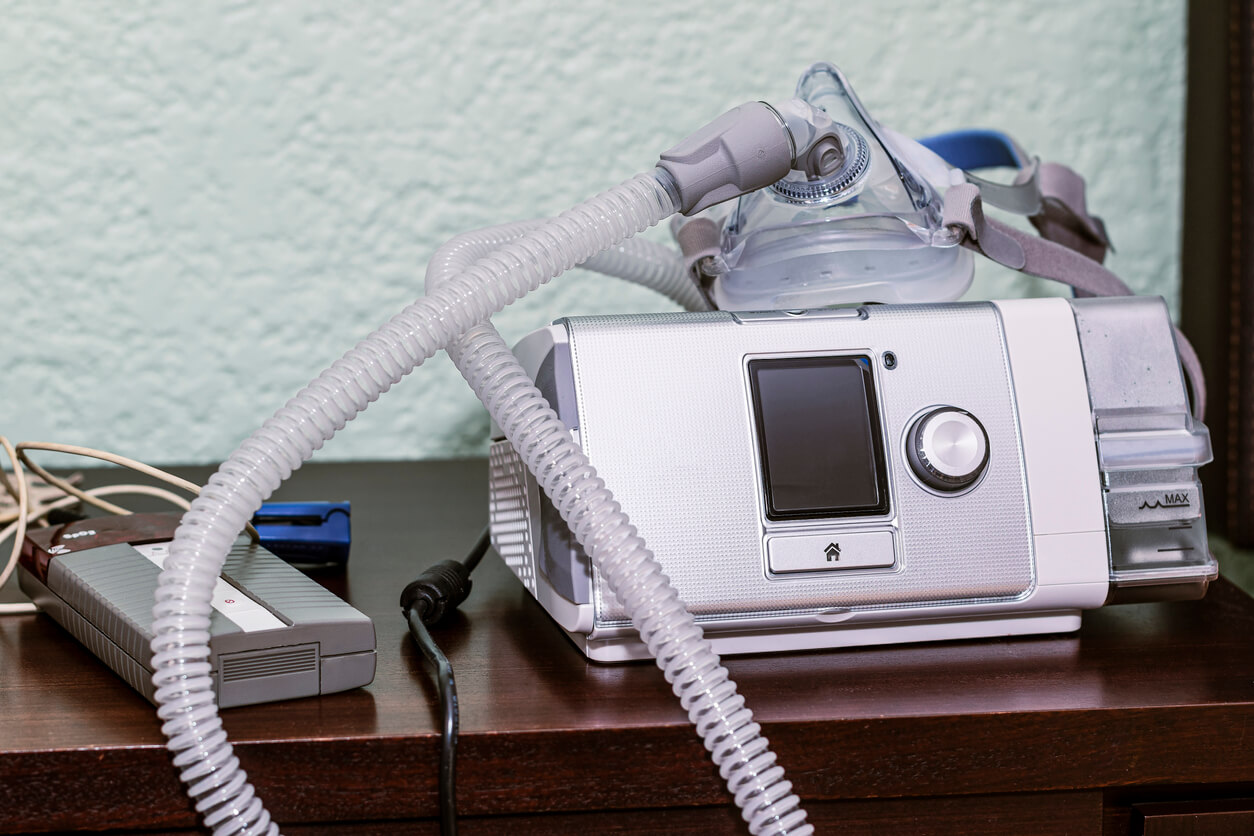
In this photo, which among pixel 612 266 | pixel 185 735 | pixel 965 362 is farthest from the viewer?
pixel 612 266

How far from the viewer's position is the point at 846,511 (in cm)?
49

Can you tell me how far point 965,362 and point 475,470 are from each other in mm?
544

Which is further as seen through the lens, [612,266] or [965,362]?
[612,266]

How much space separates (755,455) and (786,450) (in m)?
0.02

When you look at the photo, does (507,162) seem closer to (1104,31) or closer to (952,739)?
(1104,31)

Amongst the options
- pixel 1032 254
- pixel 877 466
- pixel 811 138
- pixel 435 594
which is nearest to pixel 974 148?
pixel 1032 254

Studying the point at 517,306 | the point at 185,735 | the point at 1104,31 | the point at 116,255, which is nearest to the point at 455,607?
the point at 185,735

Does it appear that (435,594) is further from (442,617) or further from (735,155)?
(735,155)

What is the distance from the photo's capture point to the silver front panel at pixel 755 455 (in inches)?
18.9

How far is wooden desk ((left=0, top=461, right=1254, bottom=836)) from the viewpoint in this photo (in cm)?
41

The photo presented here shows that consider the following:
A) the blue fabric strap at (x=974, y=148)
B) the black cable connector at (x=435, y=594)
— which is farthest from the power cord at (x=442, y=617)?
the blue fabric strap at (x=974, y=148)

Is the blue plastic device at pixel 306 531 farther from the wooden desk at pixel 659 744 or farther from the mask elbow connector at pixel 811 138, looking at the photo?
the mask elbow connector at pixel 811 138

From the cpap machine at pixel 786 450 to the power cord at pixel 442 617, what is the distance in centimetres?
5

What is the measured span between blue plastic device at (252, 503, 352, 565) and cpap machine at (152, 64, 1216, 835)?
16cm
